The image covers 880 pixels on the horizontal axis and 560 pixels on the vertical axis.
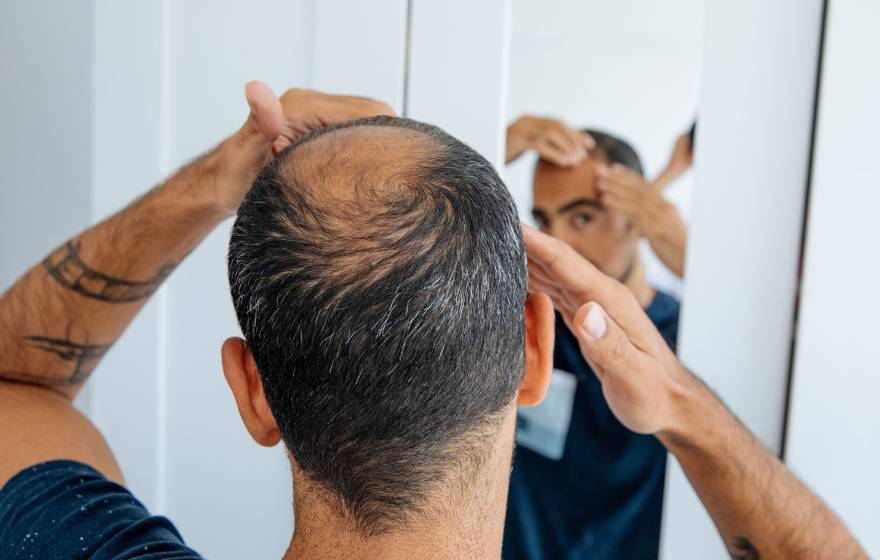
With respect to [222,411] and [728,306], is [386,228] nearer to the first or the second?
[728,306]

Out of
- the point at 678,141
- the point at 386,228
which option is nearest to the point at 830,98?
the point at 678,141

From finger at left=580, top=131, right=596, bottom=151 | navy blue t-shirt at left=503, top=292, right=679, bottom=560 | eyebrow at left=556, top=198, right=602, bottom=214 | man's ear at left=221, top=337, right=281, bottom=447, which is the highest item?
finger at left=580, top=131, right=596, bottom=151

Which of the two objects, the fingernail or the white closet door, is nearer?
the fingernail

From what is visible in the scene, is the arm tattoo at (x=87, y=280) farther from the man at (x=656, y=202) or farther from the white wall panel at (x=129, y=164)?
the man at (x=656, y=202)

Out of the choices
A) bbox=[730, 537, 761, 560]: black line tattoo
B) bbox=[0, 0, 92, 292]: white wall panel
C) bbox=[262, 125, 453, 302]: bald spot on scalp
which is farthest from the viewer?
bbox=[0, 0, 92, 292]: white wall panel

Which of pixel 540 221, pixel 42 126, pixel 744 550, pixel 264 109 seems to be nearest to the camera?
pixel 264 109

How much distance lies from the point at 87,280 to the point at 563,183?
0.68 m

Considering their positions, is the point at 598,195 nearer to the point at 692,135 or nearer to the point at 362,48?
the point at 692,135

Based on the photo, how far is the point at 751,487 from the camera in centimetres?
95

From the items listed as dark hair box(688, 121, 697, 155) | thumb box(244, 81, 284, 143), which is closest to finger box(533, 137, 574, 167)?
dark hair box(688, 121, 697, 155)

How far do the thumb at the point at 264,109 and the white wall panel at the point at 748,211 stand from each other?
0.61 m

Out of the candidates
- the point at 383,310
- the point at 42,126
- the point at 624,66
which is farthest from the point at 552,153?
the point at 42,126

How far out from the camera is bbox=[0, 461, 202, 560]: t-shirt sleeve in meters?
0.78

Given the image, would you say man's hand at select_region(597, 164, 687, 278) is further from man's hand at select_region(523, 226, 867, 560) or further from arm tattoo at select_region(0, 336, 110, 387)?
arm tattoo at select_region(0, 336, 110, 387)
